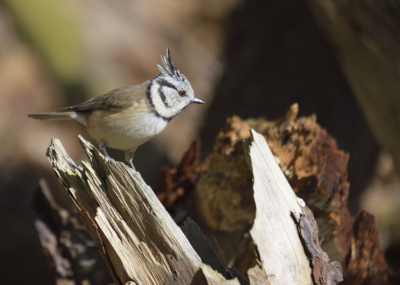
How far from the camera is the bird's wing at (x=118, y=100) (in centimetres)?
274

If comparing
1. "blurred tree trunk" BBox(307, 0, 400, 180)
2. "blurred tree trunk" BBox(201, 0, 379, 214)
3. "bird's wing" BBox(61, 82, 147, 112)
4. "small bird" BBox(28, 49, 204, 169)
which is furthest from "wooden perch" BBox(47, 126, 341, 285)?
"blurred tree trunk" BBox(201, 0, 379, 214)

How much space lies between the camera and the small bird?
2.64 metres

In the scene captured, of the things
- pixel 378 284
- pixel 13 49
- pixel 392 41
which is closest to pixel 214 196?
pixel 378 284

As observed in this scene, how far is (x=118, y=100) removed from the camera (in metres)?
2.77

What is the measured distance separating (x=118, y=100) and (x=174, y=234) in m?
1.35

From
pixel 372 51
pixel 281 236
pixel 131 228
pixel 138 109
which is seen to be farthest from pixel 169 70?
pixel 372 51

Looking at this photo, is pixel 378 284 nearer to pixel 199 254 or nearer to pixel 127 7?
pixel 199 254

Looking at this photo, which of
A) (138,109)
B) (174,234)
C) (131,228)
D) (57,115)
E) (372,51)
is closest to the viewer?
(174,234)

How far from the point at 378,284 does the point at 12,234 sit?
5269 mm

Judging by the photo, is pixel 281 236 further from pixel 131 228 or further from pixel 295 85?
pixel 295 85

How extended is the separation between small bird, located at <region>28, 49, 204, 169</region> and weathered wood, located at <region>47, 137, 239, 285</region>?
2.00 ft

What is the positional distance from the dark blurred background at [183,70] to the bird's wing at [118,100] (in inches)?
85.5

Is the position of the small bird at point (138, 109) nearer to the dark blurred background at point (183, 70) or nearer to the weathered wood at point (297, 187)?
the weathered wood at point (297, 187)

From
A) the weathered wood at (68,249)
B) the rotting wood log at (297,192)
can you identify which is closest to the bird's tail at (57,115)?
the weathered wood at (68,249)
